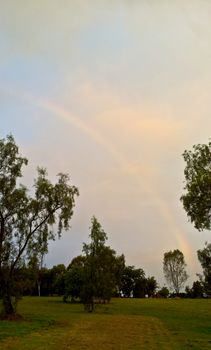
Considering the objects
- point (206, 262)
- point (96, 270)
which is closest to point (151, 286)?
point (96, 270)

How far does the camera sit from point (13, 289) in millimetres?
49500

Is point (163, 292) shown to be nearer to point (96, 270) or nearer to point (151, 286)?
point (151, 286)

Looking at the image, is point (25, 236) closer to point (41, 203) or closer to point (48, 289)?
point (41, 203)

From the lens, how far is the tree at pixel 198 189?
1768 inches

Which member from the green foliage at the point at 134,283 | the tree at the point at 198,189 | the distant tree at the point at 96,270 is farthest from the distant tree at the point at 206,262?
the green foliage at the point at 134,283

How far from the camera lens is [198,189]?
148 feet

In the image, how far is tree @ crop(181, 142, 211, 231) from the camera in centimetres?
4491

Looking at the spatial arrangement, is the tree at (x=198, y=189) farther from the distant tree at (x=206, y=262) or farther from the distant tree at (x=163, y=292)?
the distant tree at (x=163, y=292)

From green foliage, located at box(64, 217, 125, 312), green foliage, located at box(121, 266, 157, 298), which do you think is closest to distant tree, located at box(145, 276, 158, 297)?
green foliage, located at box(121, 266, 157, 298)

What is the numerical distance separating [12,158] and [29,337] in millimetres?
25638

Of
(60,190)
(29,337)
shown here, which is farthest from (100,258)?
(29,337)

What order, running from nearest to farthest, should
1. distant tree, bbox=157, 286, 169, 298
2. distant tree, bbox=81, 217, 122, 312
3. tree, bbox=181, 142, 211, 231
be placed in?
tree, bbox=181, 142, 211, 231, distant tree, bbox=81, 217, 122, 312, distant tree, bbox=157, 286, 169, 298

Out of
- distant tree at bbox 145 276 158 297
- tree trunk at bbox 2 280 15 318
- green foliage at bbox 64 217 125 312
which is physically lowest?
tree trunk at bbox 2 280 15 318

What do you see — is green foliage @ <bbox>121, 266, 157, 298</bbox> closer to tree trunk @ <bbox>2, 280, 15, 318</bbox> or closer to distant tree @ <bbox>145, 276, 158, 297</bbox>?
distant tree @ <bbox>145, 276, 158, 297</bbox>
